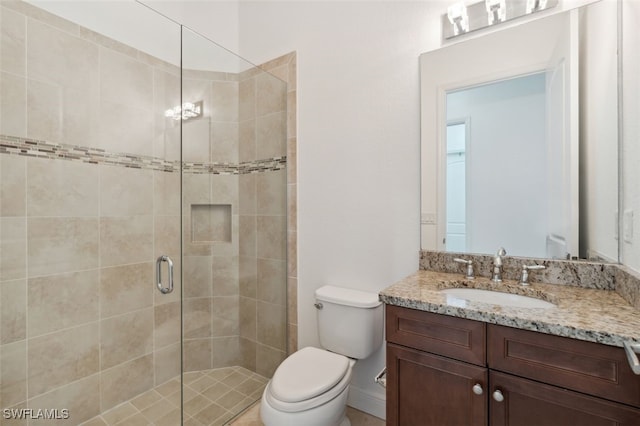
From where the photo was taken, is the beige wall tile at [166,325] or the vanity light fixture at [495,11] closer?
the vanity light fixture at [495,11]

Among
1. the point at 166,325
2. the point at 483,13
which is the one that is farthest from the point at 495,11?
the point at 166,325

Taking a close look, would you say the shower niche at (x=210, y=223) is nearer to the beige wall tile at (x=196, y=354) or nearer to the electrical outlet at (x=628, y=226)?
the beige wall tile at (x=196, y=354)

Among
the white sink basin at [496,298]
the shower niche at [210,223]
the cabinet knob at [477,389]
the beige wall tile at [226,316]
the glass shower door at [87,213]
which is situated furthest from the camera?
the beige wall tile at [226,316]

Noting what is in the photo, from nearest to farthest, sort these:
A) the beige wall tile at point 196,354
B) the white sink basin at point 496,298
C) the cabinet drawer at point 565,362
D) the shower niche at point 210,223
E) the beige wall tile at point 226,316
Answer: the cabinet drawer at point 565,362 < the white sink basin at point 496,298 < the beige wall tile at point 196,354 < the shower niche at point 210,223 < the beige wall tile at point 226,316

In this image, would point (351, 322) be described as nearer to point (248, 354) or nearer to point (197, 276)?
point (248, 354)

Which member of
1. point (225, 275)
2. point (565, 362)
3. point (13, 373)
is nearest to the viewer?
point (565, 362)

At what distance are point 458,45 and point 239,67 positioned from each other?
1.32m

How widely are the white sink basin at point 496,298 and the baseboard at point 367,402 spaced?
0.88 meters

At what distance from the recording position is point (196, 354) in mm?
1741

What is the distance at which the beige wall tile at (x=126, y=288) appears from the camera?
183 centimetres

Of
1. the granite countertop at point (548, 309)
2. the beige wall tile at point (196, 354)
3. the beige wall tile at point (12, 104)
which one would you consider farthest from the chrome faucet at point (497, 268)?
the beige wall tile at point (12, 104)

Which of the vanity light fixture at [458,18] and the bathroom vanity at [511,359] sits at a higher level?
the vanity light fixture at [458,18]

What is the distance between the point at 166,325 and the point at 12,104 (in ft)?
5.00

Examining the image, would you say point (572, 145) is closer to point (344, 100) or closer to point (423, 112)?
point (423, 112)
